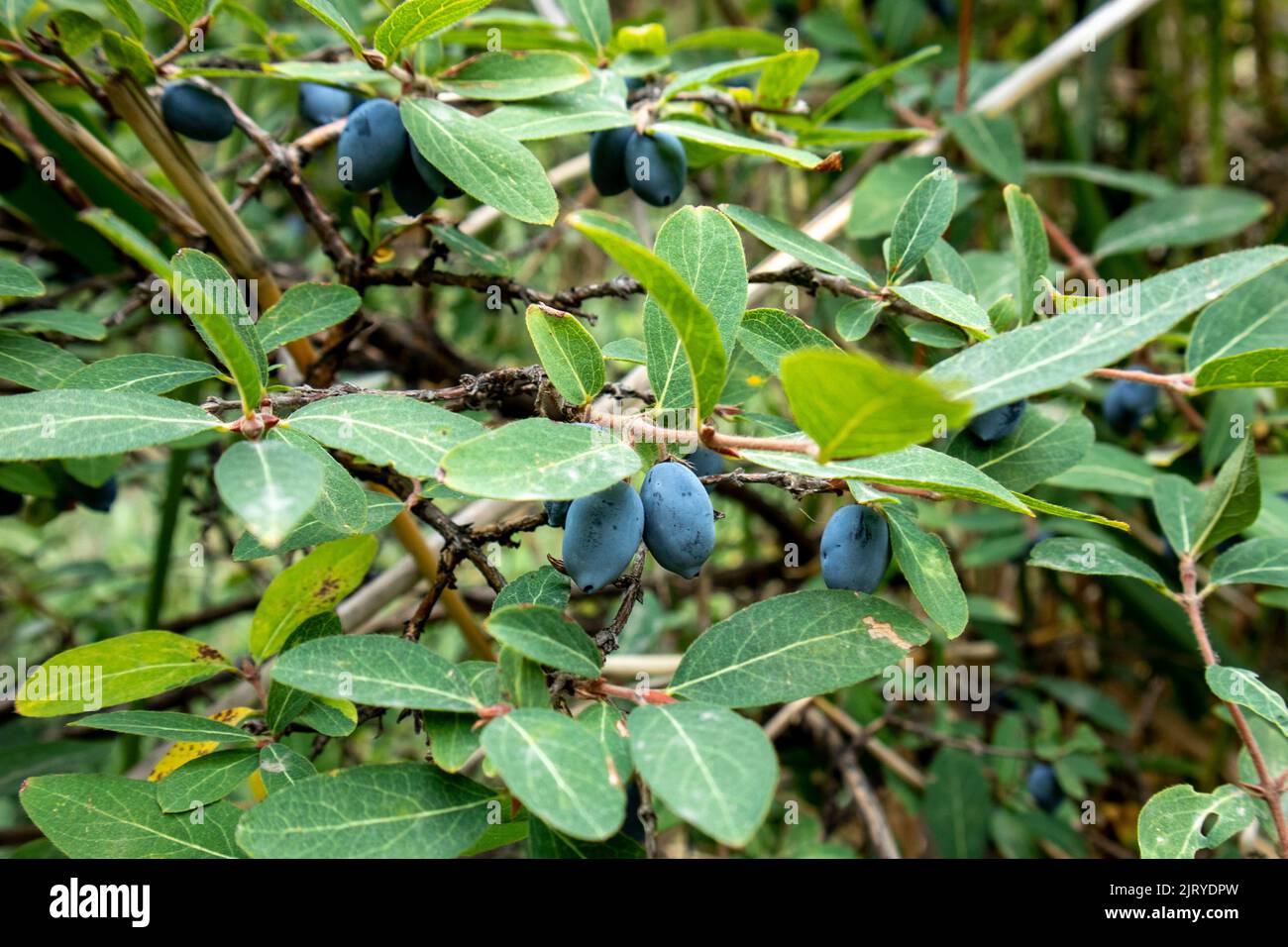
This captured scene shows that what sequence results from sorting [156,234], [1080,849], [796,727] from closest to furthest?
[156,234] < [1080,849] < [796,727]

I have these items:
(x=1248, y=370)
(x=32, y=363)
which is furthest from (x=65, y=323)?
(x=1248, y=370)

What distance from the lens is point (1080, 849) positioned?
1342 millimetres

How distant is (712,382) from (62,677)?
435mm

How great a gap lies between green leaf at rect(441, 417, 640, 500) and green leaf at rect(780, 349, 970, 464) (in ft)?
0.33

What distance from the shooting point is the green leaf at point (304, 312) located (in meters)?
0.66

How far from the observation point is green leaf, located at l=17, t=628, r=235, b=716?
0.58 m

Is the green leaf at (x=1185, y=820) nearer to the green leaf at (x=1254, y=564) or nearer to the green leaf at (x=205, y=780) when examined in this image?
the green leaf at (x=1254, y=564)

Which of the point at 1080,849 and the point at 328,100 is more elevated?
the point at 328,100

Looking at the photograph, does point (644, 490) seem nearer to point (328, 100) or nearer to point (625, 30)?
point (625, 30)

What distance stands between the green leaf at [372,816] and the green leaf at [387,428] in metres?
0.17

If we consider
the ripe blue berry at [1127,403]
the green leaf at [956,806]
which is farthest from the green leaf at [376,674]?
the green leaf at [956,806]

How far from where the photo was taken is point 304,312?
0.68m

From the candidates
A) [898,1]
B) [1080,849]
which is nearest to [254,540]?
[1080,849]

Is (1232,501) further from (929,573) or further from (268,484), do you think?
(268,484)
